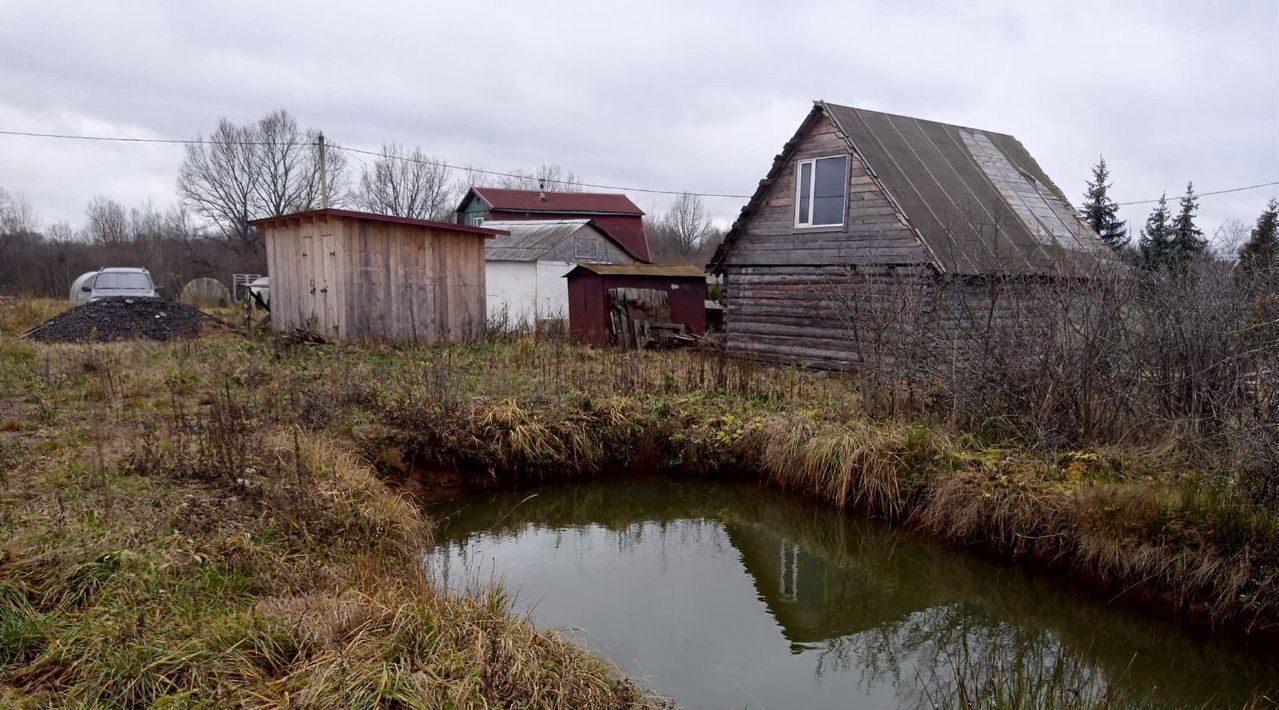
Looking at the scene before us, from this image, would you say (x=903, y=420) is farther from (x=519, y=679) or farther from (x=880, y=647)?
(x=519, y=679)

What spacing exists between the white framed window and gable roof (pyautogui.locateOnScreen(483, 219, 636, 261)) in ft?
40.9

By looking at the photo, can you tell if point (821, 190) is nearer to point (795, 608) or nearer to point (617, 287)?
point (617, 287)

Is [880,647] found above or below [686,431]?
below

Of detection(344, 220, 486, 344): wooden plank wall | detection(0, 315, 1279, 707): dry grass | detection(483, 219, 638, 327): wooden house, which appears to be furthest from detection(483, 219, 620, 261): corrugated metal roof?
detection(0, 315, 1279, 707): dry grass

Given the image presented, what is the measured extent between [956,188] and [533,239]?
53.2 ft

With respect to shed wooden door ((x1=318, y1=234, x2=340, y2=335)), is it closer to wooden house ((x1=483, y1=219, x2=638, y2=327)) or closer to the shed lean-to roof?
the shed lean-to roof

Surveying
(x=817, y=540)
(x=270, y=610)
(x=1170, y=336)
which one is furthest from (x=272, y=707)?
(x=1170, y=336)

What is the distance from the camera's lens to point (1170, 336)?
7398mm

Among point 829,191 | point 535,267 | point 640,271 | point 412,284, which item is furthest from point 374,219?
point 535,267

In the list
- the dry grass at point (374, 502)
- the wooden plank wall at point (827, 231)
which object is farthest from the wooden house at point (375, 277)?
the wooden plank wall at point (827, 231)

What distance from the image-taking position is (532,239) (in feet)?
88.6

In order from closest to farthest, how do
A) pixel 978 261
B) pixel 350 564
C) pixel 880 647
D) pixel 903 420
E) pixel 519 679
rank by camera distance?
pixel 519 679
pixel 350 564
pixel 880 647
pixel 903 420
pixel 978 261

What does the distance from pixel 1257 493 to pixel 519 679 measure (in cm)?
557

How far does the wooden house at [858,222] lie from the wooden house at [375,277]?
5.44 metres
